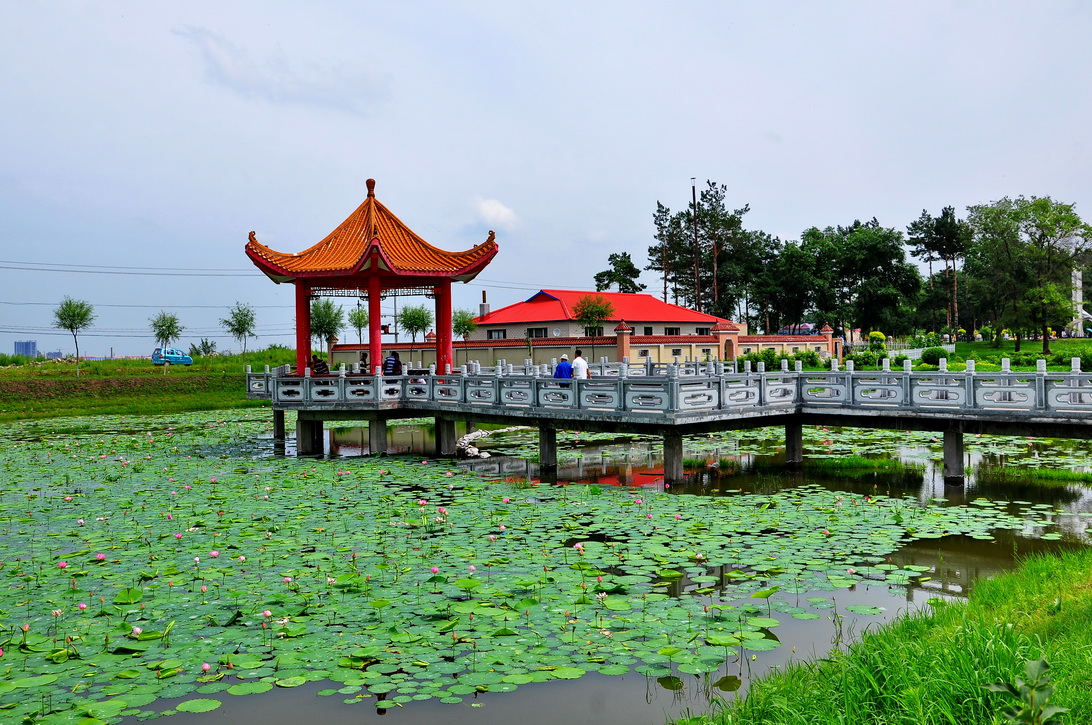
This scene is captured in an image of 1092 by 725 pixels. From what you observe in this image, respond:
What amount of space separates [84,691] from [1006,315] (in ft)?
169

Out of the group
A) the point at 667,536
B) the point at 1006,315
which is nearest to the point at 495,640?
the point at 667,536

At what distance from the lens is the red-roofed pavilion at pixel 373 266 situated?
64.6 ft

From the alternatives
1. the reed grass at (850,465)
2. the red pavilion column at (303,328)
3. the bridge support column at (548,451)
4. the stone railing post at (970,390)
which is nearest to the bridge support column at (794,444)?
the reed grass at (850,465)

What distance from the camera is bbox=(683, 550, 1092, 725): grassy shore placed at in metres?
4.22

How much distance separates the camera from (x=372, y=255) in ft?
61.9

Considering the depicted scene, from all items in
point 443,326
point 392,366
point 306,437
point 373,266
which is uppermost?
point 373,266

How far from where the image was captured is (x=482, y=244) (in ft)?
66.2

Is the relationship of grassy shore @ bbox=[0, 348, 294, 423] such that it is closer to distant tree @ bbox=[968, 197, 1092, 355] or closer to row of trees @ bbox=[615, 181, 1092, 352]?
row of trees @ bbox=[615, 181, 1092, 352]

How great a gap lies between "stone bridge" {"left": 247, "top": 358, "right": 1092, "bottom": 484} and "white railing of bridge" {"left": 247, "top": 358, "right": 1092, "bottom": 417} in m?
0.02

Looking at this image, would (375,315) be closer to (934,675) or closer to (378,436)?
(378,436)

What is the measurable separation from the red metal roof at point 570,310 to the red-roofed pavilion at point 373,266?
69.8 ft

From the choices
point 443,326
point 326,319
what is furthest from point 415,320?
point 443,326

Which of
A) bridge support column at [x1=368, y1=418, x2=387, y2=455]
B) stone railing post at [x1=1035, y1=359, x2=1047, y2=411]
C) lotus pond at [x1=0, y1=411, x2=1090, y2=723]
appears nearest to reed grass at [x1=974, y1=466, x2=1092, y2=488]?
lotus pond at [x1=0, y1=411, x2=1090, y2=723]

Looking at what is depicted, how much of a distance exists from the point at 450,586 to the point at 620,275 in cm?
5234
